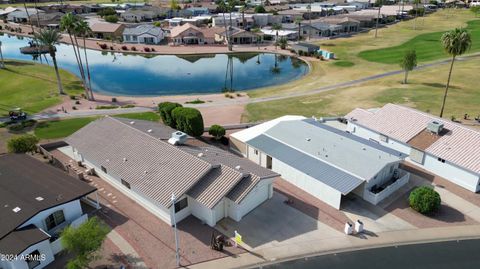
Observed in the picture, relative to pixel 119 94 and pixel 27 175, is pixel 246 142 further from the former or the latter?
pixel 119 94

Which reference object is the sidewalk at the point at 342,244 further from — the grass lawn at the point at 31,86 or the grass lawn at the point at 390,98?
the grass lawn at the point at 31,86

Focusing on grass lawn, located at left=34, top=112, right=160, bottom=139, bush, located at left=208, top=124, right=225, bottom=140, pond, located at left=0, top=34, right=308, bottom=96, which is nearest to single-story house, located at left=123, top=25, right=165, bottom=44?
pond, located at left=0, top=34, right=308, bottom=96

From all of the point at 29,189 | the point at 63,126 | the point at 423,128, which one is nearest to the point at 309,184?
the point at 423,128

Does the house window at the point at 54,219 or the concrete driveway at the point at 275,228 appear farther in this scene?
the concrete driveway at the point at 275,228

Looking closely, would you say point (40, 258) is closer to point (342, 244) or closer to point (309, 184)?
point (342, 244)

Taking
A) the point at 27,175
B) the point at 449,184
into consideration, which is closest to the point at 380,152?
the point at 449,184

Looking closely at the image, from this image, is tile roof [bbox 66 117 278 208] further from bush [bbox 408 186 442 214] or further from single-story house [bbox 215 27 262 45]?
single-story house [bbox 215 27 262 45]

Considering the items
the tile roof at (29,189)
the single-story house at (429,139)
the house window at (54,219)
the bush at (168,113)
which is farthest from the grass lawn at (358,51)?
the house window at (54,219)
